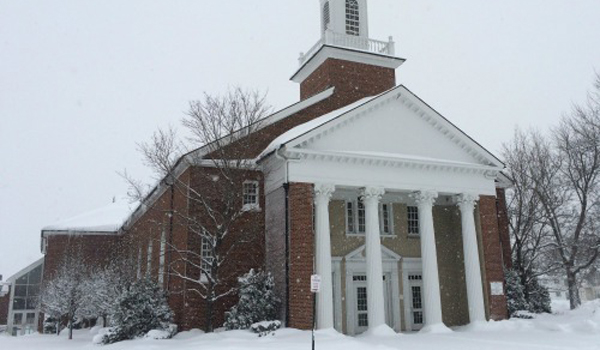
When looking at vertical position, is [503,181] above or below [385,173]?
above

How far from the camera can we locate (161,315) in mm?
21922

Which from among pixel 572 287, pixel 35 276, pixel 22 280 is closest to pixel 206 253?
pixel 572 287

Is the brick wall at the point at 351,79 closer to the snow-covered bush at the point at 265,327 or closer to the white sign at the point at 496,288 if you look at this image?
the white sign at the point at 496,288

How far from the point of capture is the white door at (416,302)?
85.9 feet

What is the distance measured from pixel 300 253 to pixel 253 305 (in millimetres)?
2713

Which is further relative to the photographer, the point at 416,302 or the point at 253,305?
the point at 416,302

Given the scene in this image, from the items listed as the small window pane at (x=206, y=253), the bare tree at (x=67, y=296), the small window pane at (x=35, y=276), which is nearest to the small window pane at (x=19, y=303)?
the small window pane at (x=35, y=276)

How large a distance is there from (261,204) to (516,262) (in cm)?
1829

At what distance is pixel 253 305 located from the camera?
2061cm

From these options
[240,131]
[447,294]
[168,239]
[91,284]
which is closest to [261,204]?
[240,131]

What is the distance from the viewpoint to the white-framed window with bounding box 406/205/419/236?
27.3m

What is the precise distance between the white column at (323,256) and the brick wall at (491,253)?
833 centimetres

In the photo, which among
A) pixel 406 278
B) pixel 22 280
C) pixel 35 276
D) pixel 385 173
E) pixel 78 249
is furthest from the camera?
pixel 35 276

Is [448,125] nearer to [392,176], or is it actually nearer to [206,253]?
[392,176]
